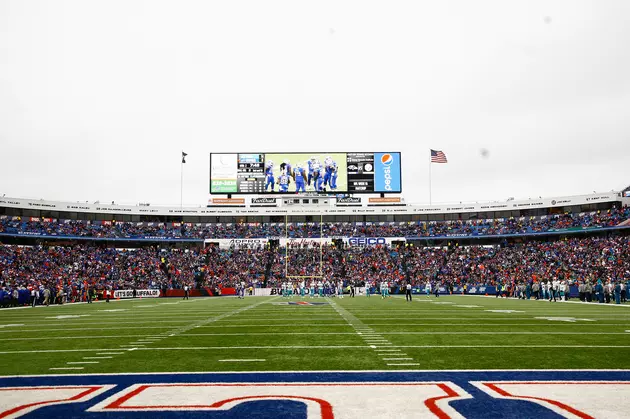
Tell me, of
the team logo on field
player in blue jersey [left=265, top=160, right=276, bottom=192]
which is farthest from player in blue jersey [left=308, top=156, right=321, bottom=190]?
the team logo on field

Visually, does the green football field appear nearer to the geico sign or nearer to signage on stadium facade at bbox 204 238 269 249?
signage on stadium facade at bbox 204 238 269 249

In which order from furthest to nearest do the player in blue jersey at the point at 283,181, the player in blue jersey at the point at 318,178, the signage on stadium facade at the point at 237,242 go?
1. the signage on stadium facade at the point at 237,242
2. the player in blue jersey at the point at 318,178
3. the player in blue jersey at the point at 283,181

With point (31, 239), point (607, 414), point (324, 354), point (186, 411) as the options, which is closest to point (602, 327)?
point (324, 354)

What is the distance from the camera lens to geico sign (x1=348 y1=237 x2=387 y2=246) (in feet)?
187

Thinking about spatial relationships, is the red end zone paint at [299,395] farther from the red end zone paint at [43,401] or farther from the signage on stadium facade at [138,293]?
the signage on stadium facade at [138,293]

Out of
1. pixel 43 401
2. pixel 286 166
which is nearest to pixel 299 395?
pixel 43 401

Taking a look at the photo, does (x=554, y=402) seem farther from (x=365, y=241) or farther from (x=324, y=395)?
(x=365, y=241)

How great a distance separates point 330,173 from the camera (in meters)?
55.8

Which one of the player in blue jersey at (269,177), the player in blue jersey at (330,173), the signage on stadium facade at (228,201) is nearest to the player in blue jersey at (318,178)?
the player in blue jersey at (330,173)

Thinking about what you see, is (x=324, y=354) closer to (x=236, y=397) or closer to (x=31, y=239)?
(x=236, y=397)

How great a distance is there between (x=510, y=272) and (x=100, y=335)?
4515cm

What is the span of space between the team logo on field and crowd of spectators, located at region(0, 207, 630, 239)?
5099 cm

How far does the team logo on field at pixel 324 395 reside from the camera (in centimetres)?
514

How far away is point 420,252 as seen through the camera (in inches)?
2345
